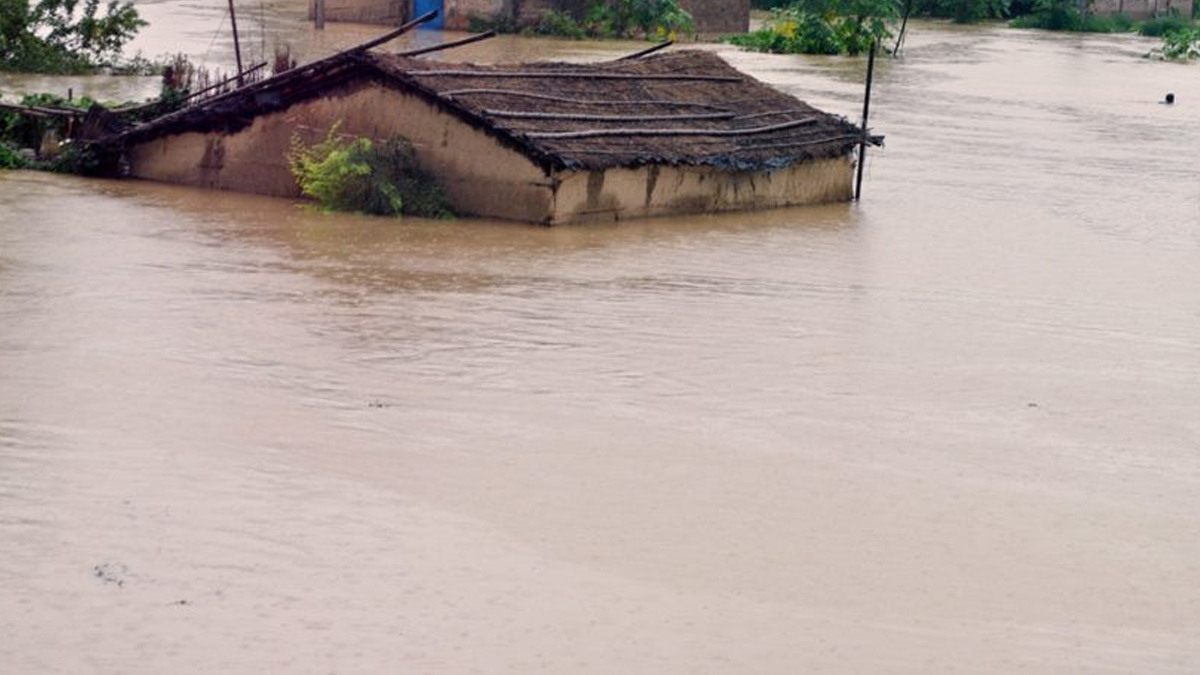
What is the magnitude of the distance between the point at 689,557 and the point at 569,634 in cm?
91

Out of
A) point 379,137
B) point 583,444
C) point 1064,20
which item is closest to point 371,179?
point 379,137

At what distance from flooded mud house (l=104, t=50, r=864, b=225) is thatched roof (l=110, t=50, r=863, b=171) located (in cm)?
1

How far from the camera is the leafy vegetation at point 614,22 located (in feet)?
118

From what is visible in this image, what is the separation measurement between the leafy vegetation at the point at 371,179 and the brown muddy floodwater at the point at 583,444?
7.8 inches

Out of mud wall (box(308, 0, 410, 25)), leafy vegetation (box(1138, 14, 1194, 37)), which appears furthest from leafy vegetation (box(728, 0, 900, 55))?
leafy vegetation (box(1138, 14, 1194, 37))

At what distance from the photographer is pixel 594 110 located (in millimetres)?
14602

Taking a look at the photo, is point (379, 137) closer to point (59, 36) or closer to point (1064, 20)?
point (59, 36)

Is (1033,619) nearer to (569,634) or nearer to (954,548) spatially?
(954,548)

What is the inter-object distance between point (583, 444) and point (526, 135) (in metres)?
5.12

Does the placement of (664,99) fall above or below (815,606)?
above

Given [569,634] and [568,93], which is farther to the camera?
[568,93]

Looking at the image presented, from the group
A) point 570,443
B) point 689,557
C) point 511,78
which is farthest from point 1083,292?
point 689,557

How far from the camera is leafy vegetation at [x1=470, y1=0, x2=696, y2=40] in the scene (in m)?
35.8

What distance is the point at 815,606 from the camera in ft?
22.6
